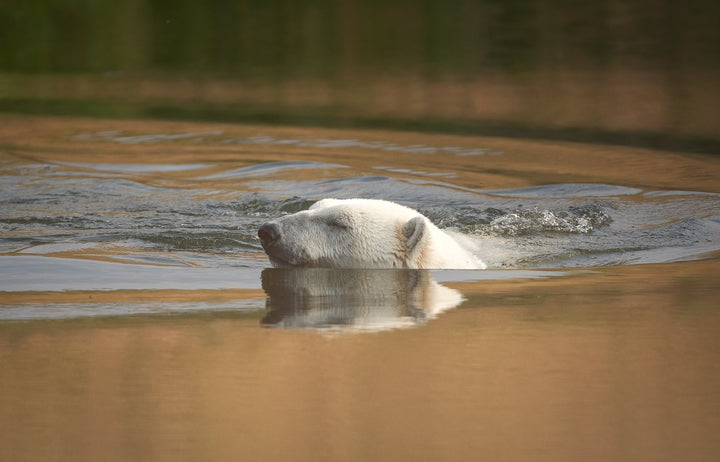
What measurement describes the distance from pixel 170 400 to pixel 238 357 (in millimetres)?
436

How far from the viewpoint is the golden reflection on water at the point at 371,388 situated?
232 cm

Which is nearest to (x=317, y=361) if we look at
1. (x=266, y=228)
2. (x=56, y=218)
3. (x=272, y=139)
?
(x=266, y=228)

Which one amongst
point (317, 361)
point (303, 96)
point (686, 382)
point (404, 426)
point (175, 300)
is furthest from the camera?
point (303, 96)

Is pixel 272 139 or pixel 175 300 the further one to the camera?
pixel 272 139

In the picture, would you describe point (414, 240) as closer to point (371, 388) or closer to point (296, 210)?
point (371, 388)

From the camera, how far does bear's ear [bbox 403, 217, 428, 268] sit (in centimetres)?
519

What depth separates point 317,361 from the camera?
117 inches

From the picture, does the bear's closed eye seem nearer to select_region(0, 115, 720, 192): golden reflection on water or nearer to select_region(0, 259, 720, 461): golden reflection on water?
select_region(0, 259, 720, 461): golden reflection on water

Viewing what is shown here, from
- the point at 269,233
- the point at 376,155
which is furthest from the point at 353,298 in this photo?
the point at 376,155

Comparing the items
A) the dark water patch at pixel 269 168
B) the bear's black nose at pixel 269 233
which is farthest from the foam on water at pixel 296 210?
the bear's black nose at pixel 269 233

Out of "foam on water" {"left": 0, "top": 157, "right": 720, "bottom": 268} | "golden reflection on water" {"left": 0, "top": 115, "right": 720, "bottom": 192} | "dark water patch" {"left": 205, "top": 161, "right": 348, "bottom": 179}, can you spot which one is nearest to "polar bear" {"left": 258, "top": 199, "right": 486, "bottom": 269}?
"foam on water" {"left": 0, "top": 157, "right": 720, "bottom": 268}

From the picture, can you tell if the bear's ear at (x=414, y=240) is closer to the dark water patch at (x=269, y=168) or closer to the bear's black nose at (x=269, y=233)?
the bear's black nose at (x=269, y=233)

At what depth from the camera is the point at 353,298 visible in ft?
13.7

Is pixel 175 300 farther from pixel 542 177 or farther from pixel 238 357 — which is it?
pixel 542 177
